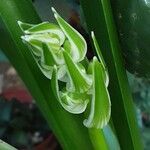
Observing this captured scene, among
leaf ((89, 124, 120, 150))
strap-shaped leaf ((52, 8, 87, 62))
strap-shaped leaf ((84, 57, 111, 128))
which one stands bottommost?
leaf ((89, 124, 120, 150))

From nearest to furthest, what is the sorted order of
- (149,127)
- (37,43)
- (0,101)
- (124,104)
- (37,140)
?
1. (37,43)
2. (124,104)
3. (149,127)
4. (0,101)
5. (37,140)

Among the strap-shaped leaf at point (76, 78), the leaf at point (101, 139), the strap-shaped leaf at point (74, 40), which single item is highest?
the strap-shaped leaf at point (74, 40)

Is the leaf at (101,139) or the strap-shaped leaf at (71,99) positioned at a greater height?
the strap-shaped leaf at (71,99)

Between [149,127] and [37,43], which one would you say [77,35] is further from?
[149,127]

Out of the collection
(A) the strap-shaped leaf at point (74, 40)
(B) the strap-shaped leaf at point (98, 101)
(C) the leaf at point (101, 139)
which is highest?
(A) the strap-shaped leaf at point (74, 40)

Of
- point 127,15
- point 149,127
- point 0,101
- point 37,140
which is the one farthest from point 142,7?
point 37,140

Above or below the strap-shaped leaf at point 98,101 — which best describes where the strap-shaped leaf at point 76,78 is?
above

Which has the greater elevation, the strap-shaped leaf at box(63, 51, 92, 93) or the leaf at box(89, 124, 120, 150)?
the strap-shaped leaf at box(63, 51, 92, 93)
